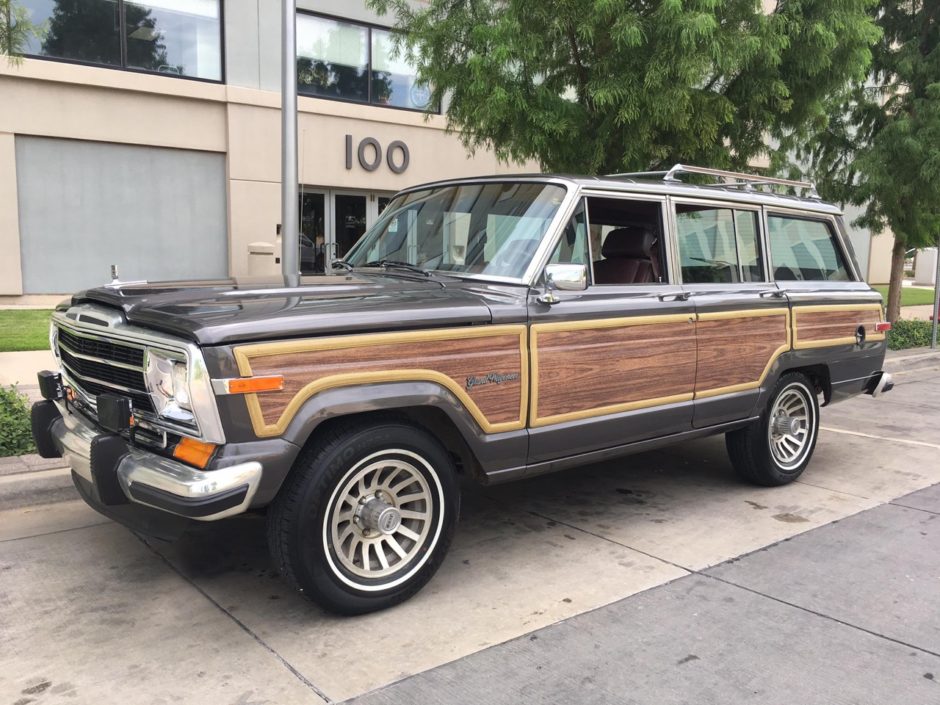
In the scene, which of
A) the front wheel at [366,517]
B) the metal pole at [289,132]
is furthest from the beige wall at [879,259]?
the front wheel at [366,517]

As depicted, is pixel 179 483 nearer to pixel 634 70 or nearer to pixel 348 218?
pixel 634 70

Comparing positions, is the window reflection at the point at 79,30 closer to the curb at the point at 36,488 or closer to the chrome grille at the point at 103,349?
the curb at the point at 36,488

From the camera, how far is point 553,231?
4391 mm

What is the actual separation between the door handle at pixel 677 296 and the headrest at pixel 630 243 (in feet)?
1.18

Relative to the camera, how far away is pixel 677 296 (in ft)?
16.2

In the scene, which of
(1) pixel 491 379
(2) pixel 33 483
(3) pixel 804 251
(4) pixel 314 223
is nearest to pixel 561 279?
(1) pixel 491 379

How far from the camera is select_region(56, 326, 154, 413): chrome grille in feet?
11.7

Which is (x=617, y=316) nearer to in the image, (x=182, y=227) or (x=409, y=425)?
(x=409, y=425)

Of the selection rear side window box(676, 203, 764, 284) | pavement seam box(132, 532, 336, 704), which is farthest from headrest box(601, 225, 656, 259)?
pavement seam box(132, 532, 336, 704)

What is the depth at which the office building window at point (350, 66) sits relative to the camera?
15570mm

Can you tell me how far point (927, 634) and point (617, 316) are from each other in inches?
85.0

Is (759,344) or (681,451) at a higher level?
(759,344)

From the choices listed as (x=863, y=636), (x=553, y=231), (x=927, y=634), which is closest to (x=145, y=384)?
(x=553, y=231)

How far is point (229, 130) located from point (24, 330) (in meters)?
5.71
